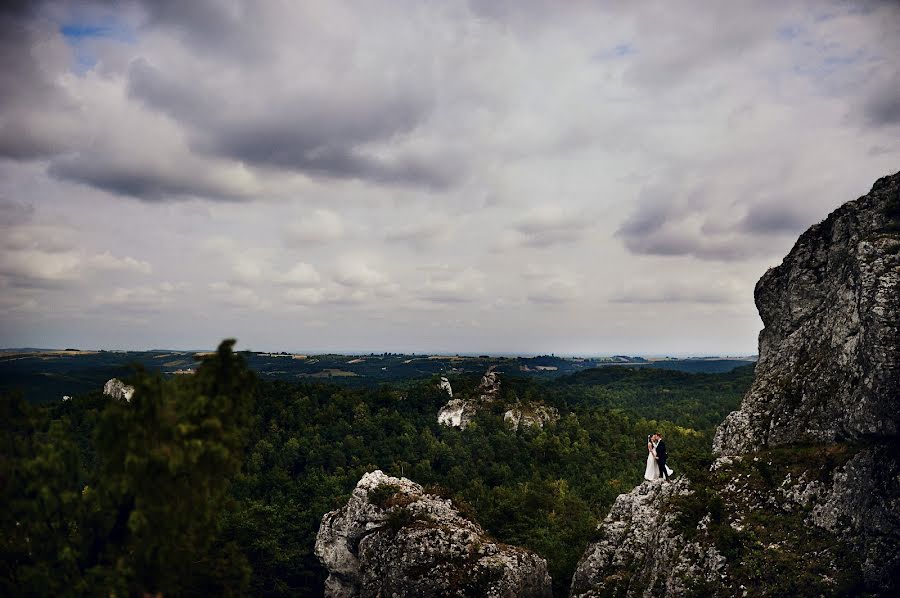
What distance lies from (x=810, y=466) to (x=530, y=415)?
89555 mm

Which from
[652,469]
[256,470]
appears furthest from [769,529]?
[256,470]

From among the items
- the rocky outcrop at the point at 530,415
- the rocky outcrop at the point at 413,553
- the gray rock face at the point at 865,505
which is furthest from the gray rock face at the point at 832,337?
the rocky outcrop at the point at 530,415

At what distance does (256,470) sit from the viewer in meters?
75.4

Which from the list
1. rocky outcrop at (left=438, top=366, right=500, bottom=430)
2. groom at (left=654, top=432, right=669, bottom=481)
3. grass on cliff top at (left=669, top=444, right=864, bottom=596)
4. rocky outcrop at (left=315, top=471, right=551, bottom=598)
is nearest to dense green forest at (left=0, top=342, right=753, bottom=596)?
rocky outcrop at (left=438, top=366, right=500, bottom=430)

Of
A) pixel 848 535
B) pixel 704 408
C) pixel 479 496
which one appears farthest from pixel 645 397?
pixel 848 535

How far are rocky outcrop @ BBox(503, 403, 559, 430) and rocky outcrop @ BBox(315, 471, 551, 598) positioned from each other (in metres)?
69.1

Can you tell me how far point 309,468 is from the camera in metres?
79.4

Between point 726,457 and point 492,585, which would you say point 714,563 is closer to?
point 726,457

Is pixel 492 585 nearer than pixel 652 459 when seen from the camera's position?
Yes

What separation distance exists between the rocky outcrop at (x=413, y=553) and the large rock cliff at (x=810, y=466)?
15.0 feet

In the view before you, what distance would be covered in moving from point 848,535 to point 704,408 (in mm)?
132926

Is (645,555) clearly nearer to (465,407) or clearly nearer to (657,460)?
(657,460)

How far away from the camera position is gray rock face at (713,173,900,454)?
1748cm

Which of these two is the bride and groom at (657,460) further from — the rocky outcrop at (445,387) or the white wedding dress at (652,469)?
the rocky outcrop at (445,387)
